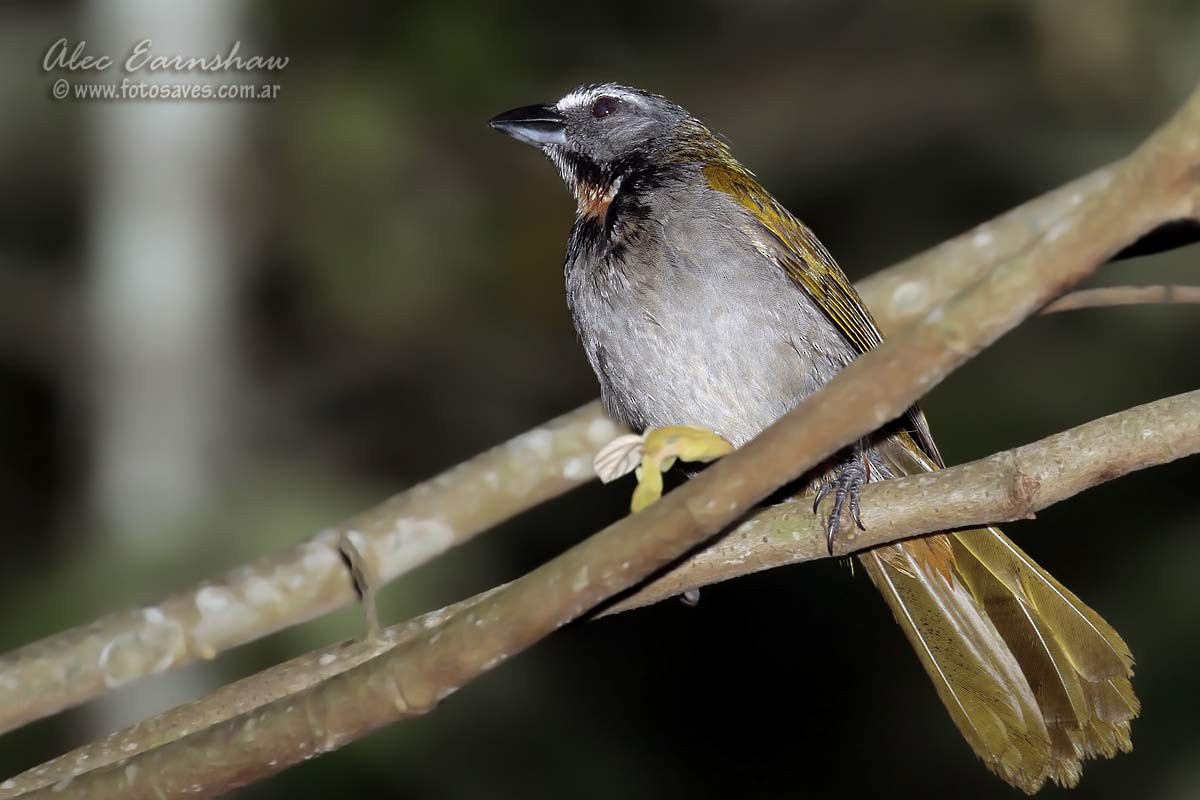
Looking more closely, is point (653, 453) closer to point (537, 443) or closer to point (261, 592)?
point (537, 443)

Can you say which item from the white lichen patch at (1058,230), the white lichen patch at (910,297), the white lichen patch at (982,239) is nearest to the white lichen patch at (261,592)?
the white lichen patch at (910,297)

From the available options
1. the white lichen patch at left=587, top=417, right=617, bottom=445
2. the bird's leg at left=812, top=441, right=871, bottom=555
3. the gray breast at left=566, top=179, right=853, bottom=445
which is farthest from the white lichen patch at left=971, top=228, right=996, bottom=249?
the white lichen patch at left=587, top=417, right=617, bottom=445

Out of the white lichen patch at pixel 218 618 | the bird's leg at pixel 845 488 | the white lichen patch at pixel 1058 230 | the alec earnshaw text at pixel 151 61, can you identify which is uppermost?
the alec earnshaw text at pixel 151 61

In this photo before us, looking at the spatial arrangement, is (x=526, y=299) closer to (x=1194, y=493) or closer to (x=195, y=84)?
(x=195, y=84)

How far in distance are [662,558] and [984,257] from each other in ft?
7.61

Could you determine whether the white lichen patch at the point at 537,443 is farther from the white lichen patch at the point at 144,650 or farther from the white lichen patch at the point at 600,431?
the white lichen patch at the point at 144,650

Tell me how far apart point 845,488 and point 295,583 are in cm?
178

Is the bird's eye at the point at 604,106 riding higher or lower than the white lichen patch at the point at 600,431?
higher

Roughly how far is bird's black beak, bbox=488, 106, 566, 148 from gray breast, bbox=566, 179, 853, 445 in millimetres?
917

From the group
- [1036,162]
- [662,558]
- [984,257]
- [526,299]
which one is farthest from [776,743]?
[662,558]

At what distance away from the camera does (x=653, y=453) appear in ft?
10.4

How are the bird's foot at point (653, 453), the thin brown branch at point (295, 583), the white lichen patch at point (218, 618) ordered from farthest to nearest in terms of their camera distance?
the white lichen patch at point (218, 618) → the thin brown branch at point (295, 583) → the bird's foot at point (653, 453)

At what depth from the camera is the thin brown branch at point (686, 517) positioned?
2139 mm

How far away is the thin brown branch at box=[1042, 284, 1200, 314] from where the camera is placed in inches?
118
